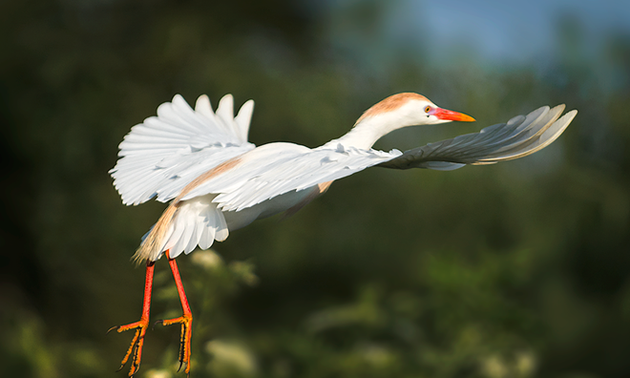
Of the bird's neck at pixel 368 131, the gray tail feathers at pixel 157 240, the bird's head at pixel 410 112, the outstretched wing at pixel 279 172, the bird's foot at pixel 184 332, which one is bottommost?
the bird's foot at pixel 184 332

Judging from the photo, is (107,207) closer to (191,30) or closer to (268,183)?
(191,30)

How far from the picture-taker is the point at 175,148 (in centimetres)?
68

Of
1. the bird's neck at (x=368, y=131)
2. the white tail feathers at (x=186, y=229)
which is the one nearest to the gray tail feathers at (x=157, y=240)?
the white tail feathers at (x=186, y=229)

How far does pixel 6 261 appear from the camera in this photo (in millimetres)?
1949

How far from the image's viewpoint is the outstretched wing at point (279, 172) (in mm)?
418

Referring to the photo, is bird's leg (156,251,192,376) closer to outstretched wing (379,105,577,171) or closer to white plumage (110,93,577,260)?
white plumage (110,93,577,260)

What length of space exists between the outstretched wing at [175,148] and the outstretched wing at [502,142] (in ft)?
0.84

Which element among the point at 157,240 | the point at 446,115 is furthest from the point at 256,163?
the point at 446,115

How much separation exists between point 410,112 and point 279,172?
21cm

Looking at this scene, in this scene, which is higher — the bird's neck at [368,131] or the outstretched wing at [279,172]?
the bird's neck at [368,131]

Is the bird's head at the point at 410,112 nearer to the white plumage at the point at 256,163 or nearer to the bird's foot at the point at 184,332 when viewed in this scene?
the white plumage at the point at 256,163

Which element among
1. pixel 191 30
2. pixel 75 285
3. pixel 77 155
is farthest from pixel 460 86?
pixel 75 285

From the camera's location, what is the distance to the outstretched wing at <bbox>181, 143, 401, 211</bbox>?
1.37 ft

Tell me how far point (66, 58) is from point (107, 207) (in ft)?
1.87
